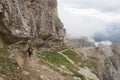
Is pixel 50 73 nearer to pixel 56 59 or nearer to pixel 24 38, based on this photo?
pixel 24 38

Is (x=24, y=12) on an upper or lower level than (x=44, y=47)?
lower

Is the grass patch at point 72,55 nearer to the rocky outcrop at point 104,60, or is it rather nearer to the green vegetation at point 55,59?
the green vegetation at point 55,59

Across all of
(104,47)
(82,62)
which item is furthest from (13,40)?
(104,47)

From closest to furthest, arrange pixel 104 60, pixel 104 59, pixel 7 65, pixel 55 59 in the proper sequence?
pixel 7 65 < pixel 55 59 < pixel 104 60 < pixel 104 59

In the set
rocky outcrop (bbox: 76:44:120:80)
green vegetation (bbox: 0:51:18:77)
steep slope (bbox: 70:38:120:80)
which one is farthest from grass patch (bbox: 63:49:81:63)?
green vegetation (bbox: 0:51:18:77)

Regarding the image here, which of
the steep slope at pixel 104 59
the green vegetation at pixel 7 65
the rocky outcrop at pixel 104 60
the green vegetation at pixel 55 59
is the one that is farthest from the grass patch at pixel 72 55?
the green vegetation at pixel 7 65

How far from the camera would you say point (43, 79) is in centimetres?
5159

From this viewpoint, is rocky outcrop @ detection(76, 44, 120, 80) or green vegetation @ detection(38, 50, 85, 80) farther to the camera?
rocky outcrop @ detection(76, 44, 120, 80)

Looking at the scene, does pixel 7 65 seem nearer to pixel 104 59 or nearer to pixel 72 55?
pixel 72 55

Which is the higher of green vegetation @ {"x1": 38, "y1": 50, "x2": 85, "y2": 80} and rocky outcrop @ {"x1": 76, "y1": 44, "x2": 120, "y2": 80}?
rocky outcrop @ {"x1": 76, "y1": 44, "x2": 120, "y2": 80}

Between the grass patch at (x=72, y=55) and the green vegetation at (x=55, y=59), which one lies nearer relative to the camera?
the green vegetation at (x=55, y=59)

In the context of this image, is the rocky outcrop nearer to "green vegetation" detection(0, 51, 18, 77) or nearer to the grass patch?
the grass patch

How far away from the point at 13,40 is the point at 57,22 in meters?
37.2

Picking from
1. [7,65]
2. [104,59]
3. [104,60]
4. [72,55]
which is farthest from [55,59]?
[104,59]
